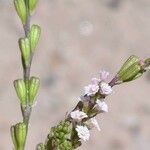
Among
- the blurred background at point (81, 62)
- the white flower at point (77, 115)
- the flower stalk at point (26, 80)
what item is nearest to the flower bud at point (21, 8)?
the flower stalk at point (26, 80)

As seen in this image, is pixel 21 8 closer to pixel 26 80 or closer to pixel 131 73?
pixel 26 80

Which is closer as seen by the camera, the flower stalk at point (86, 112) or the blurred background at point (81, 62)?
the flower stalk at point (86, 112)

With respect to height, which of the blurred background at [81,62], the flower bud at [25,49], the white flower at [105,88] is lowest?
the white flower at [105,88]

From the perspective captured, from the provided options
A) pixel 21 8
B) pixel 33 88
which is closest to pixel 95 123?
pixel 33 88

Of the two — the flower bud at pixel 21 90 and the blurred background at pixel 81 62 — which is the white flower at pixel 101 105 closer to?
the flower bud at pixel 21 90

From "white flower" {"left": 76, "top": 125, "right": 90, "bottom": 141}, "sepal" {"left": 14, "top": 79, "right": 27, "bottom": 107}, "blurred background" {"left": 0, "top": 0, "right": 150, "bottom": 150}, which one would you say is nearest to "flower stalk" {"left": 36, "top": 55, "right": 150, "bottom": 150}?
"white flower" {"left": 76, "top": 125, "right": 90, "bottom": 141}

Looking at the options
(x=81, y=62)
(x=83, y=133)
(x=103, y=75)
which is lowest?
(x=83, y=133)
